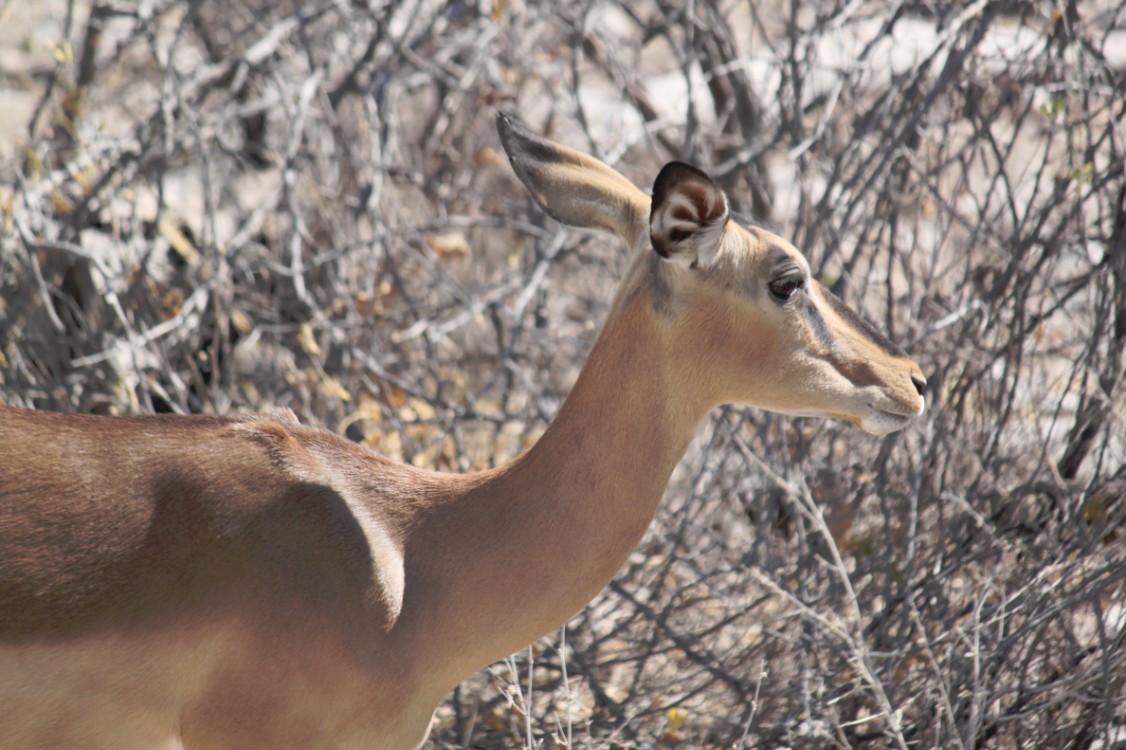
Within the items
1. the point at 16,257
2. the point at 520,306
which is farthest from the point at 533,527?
the point at 16,257

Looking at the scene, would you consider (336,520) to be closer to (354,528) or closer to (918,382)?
(354,528)

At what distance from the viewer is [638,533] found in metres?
2.96

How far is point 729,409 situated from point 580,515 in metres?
2.02

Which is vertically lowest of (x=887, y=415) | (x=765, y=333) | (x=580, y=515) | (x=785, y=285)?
(x=580, y=515)

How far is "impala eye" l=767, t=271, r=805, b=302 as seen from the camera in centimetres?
294

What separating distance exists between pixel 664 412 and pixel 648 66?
7674mm

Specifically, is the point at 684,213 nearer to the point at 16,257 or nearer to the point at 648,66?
the point at 16,257

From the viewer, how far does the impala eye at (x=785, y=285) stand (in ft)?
9.65

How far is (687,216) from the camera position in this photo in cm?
273

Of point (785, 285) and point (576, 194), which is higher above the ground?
point (576, 194)

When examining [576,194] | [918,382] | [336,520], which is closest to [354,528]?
[336,520]

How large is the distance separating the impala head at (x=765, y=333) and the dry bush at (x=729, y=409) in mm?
611

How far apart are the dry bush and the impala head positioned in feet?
2.00

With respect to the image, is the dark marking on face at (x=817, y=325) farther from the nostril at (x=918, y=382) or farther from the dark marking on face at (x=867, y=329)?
the nostril at (x=918, y=382)
